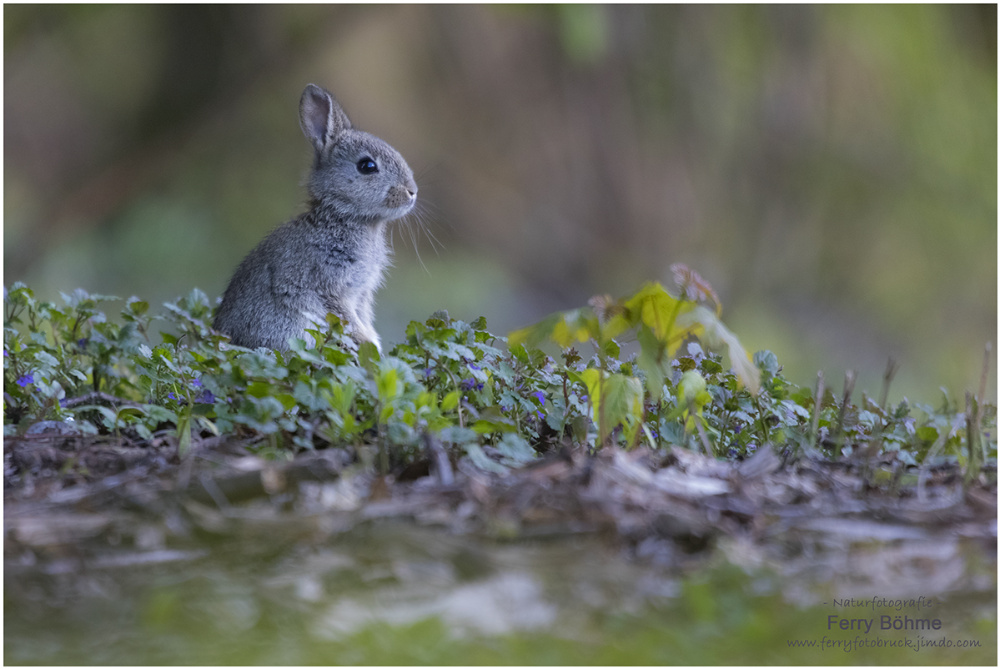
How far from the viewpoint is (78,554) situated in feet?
5.88

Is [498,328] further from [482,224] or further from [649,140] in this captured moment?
[649,140]

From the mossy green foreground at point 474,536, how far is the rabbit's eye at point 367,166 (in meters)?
2.07

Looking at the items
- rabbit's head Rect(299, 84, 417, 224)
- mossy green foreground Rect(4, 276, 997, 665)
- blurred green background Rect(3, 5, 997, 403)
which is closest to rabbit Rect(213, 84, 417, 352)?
rabbit's head Rect(299, 84, 417, 224)

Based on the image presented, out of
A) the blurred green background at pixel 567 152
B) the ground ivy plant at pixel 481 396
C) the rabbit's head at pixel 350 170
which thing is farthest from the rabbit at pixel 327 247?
the blurred green background at pixel 567 152

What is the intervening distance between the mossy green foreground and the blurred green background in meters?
5.75

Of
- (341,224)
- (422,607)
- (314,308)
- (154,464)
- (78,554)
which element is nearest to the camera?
(422,607)

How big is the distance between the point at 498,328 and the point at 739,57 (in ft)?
10.8

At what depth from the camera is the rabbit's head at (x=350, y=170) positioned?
4434 millimetres

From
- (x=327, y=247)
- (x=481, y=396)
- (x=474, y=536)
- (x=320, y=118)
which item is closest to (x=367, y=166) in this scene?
(x=320, y=118)

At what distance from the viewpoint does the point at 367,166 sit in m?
4.48

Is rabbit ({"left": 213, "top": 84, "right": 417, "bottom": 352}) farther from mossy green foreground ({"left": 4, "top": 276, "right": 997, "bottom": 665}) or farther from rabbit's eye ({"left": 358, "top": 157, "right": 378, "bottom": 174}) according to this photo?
mossy green foreground ({"left": 4, "top": 276, "right": 997, "bottom": 665})

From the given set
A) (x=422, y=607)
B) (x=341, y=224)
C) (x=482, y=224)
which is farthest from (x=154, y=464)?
(x=482, y=224)

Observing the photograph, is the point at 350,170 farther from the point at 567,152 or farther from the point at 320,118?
the point at 567,152

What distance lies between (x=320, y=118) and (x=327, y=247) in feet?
2.41
